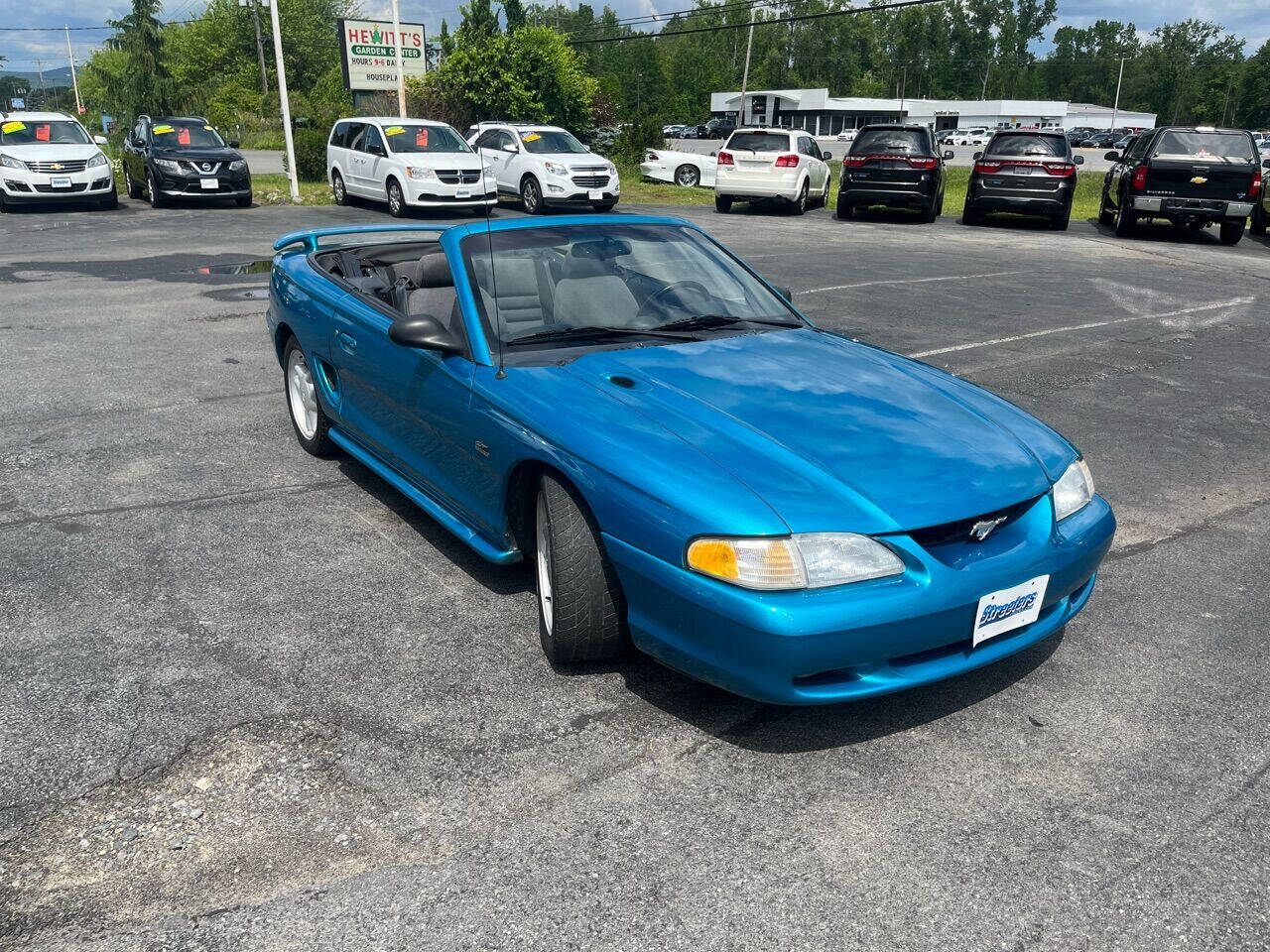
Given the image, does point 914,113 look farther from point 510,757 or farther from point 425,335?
point 510,757

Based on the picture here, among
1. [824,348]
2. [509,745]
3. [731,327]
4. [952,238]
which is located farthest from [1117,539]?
[952,238]

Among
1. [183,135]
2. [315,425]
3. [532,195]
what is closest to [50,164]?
[183,135]

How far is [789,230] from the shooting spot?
18.9 metres

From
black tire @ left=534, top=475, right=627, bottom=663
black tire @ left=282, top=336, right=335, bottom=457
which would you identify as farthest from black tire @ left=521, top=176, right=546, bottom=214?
black tire @ left=534, top=475, right=627, bottom=663

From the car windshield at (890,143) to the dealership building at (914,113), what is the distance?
78592 mm

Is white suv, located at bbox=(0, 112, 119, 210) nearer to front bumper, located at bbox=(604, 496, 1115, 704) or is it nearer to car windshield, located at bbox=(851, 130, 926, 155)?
car windshield, located at bbox=(851, 130, 926, 155)

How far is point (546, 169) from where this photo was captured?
2031 cm

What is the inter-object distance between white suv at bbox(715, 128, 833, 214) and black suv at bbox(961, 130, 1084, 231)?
357 cm

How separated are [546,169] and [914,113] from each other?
9908 cm

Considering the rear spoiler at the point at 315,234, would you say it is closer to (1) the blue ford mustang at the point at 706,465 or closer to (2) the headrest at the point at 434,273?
(2) the headrest at the point at 434,273

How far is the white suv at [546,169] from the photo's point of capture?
2031 cm

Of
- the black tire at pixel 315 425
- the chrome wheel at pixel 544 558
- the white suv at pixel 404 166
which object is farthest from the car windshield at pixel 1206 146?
the chrome wheel at pixel 544 558

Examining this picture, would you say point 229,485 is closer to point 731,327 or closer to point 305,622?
point 305,622

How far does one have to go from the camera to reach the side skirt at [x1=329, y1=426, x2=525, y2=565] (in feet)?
13.0
